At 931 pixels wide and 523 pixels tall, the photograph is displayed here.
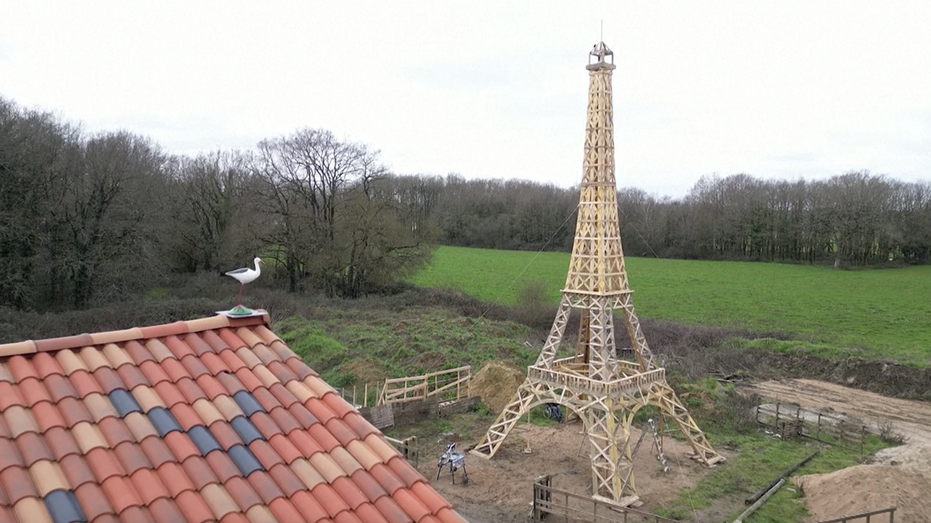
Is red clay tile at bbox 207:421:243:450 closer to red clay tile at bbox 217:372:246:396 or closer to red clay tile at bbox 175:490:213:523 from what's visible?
red clay tile at bbox 217:372:246:396

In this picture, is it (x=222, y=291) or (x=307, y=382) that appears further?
(x=222, y=291)

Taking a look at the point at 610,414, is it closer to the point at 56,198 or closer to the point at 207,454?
the point at 207,454

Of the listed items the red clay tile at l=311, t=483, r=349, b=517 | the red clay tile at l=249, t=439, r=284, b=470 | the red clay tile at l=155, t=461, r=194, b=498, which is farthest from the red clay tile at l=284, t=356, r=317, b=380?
the red clay tile at l=155, t=461, r=194, b=498

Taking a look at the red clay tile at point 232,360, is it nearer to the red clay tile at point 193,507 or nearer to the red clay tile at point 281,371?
the red clay tile at point 281,371

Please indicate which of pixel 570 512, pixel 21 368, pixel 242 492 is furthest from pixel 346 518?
pixel 570 512

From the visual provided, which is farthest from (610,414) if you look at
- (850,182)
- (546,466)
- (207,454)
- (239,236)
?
(850,182)

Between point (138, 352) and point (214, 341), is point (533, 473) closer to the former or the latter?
point (214, 341)

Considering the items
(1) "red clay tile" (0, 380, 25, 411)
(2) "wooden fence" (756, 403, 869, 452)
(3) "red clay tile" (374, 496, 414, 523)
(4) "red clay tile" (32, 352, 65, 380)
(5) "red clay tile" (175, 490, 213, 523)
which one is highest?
(4) "red clay tile" (32, 352, 65, 380)
